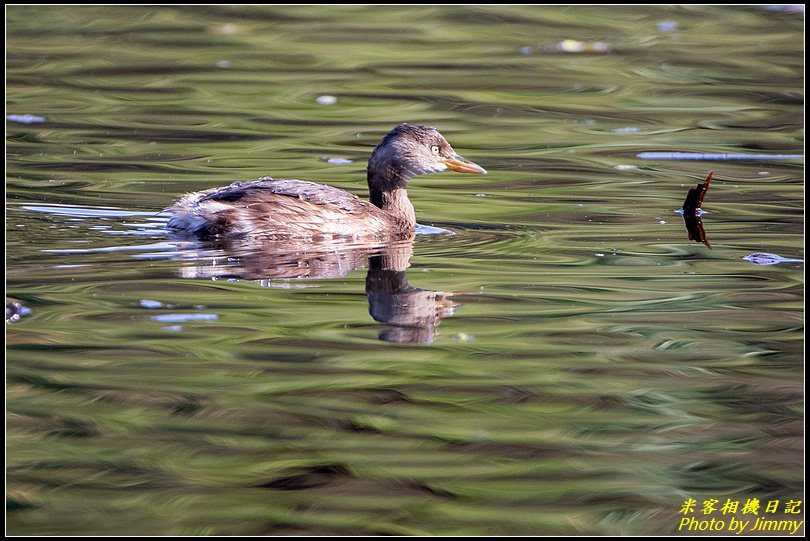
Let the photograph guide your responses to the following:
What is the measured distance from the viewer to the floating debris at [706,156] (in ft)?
36.0

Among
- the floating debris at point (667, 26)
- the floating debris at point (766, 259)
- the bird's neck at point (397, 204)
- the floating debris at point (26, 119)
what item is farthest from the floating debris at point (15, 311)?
A: the floating debris at point (667, 26)

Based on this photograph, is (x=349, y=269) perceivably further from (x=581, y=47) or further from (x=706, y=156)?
(x=581, y=47)

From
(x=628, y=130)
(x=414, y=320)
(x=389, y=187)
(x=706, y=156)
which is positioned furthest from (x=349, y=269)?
(x=628, y=130)

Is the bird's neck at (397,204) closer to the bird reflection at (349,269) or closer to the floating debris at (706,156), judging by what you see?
the bird reflection at (349,269)

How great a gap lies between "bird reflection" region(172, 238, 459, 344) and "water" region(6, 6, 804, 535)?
0.08ft

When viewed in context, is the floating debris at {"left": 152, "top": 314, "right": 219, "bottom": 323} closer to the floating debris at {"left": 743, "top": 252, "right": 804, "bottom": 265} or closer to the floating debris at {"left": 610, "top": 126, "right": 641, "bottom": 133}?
the floating debris at {"left": 743, "top": 252, "right": 804, "bottom": 265}

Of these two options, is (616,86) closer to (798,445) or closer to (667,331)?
(667,331)

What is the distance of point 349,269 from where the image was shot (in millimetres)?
7484

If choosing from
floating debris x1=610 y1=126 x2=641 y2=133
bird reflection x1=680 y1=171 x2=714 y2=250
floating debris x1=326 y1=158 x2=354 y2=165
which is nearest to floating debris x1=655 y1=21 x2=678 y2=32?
floating debris x1=610 y1=126 x2=641 y2=133

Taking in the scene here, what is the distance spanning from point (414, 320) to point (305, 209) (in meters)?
2.12

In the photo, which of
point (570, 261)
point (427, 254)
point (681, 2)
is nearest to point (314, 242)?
point (427, 254)

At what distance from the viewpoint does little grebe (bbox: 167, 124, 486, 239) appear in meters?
8.02

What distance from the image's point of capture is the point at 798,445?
5.00 m

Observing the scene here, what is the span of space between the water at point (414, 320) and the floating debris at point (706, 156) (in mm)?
83
